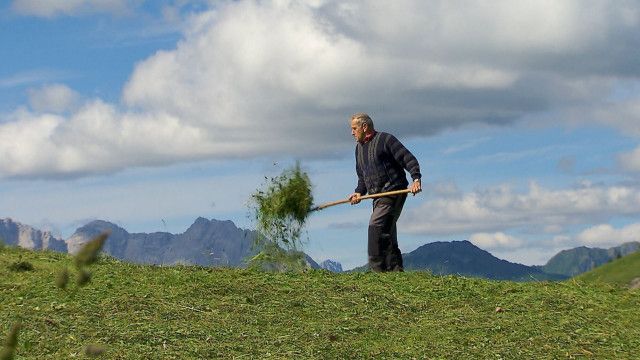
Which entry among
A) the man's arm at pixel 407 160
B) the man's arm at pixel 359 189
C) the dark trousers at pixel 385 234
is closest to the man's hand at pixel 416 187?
the man's arm at pixel 407 160

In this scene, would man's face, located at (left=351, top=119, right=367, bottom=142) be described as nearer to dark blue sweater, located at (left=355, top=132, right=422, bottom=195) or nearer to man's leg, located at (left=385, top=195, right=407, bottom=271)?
dark blue sweater, located at (left=355, top=132, right=422, bottom=195)

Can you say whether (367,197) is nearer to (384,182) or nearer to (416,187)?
(384,182)

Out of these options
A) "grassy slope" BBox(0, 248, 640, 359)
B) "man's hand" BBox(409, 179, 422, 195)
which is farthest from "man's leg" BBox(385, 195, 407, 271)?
"grassy slope" BBox(0, 248, 640, 359)

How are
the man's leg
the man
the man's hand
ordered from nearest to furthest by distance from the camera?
the man's hand
the man
the man's leg

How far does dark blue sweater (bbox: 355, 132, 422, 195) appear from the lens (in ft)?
48.4

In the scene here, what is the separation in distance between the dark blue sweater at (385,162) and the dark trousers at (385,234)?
0.25 meters

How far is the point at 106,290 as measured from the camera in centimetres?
1177

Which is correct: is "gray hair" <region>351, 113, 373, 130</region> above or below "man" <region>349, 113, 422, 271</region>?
above

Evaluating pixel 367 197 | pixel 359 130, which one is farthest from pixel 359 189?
pixel 359 130

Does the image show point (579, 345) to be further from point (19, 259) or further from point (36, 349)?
point (19, 259)

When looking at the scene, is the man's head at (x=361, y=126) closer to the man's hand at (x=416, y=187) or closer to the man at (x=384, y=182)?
the man at (x=384, y=182)

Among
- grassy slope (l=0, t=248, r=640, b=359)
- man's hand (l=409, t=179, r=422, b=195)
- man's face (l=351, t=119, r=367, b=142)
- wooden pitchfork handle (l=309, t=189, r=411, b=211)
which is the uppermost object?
man's face (l=351, t=119, r=367, b=142)

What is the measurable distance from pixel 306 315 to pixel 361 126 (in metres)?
5.01

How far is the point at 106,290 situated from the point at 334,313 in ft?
10.4
